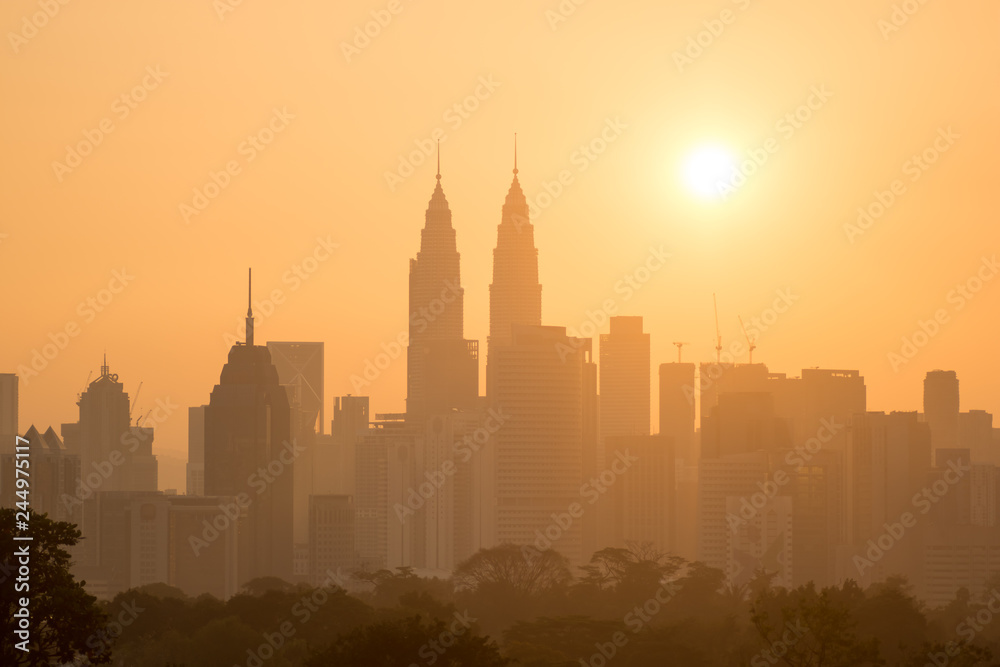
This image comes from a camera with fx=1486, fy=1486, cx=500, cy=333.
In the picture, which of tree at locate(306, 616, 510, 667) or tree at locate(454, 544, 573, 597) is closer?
tree at locate(306, 616, 510, 667)

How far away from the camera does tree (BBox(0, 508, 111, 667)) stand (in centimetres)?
4859

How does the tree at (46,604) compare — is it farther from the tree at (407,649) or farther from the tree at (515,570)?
the tree at (515,570)

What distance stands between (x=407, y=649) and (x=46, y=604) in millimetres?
16058

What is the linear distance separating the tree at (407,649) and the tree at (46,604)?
12557 millimetres

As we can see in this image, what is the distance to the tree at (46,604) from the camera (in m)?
48.6

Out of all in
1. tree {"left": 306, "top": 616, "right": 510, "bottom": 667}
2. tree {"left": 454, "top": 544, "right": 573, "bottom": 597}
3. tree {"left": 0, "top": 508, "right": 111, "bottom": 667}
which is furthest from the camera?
tree {"left": 454, "top": 544, "right": 573, "bottom": 597}

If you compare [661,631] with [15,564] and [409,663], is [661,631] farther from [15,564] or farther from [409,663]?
[15,564]

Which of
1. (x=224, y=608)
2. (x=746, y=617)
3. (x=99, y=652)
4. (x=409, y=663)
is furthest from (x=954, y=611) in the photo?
(x=99, y=652)

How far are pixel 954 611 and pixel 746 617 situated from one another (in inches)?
1224

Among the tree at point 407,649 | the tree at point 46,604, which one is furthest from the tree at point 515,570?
the tree at point 46,604

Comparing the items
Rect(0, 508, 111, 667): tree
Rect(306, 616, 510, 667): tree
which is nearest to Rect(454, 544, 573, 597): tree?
Rect(306, 616, 510, 667): tree

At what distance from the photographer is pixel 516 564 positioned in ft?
534

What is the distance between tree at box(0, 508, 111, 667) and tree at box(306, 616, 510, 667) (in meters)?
12.6

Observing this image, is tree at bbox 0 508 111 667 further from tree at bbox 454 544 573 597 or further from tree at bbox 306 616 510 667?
tree at bbox 454 544 573 597
